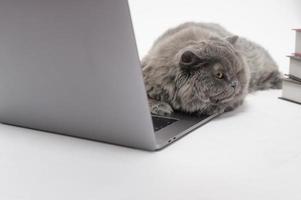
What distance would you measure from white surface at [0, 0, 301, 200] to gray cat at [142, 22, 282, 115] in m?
0.09

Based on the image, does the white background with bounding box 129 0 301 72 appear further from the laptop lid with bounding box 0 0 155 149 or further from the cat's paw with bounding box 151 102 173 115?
the laptop lid with bounding box 0 0 155 149

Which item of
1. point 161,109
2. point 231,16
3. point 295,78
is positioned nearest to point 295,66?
point 295,78

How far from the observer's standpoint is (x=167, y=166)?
3.74 ft

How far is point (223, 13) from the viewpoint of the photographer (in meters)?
2.56

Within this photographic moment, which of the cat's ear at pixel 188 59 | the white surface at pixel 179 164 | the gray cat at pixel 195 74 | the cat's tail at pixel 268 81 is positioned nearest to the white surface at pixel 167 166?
the white surface at pixel 179 164

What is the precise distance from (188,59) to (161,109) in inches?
7.2

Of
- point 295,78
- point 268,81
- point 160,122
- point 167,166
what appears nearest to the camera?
point 167,166

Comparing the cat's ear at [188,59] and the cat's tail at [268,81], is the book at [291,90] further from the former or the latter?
the cat's ear at [188,59]

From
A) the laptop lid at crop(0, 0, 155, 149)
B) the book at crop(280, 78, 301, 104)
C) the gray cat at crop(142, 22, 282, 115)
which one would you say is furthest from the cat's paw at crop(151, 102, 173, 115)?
the book at crop(280, 78, 301, 104)

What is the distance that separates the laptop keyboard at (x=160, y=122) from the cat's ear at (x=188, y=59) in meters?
0.18

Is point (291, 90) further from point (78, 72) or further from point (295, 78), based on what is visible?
point (78, 72)

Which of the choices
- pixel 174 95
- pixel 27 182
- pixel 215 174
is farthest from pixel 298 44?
pixel 27 182

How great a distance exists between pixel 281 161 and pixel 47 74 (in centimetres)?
65

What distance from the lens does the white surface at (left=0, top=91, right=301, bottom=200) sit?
101 cm
